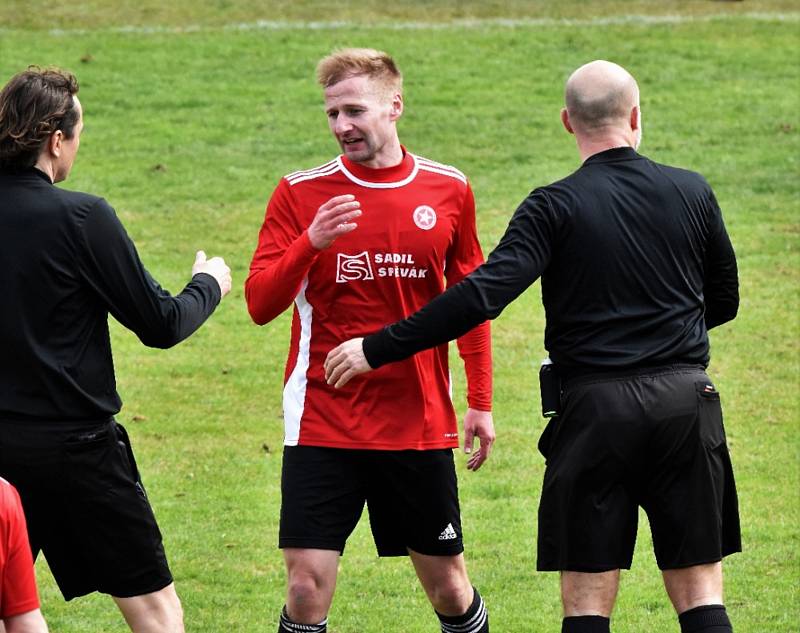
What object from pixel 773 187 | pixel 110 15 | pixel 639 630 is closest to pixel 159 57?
pixel 110 15

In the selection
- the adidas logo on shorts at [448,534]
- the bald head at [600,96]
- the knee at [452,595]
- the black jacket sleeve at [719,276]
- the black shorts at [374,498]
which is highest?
the bald head at [600,96]

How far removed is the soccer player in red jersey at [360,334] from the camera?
621 centimetres

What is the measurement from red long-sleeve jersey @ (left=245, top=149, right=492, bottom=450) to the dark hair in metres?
1.11

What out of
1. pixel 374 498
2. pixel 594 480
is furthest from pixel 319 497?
pixel 594 480

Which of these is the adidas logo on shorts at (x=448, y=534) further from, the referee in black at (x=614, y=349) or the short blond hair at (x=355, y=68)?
the short blond hair at (x=355, y=68)

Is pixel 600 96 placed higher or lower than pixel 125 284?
higher

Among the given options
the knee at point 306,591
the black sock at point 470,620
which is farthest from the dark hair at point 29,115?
the black sock at point 470,620

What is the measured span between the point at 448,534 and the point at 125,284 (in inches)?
72.0

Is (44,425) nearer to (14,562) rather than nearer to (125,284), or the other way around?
(125,284)

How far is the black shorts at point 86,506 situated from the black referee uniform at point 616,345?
1.10 meters

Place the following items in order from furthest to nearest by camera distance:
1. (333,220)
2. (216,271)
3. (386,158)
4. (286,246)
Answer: (386,158) < (286,246) < (216,271) < (333,220)

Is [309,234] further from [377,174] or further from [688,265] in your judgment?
[688,265]

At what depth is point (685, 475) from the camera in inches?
221

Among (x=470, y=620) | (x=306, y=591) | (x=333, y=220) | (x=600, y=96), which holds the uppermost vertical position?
(x=600, y=96)
